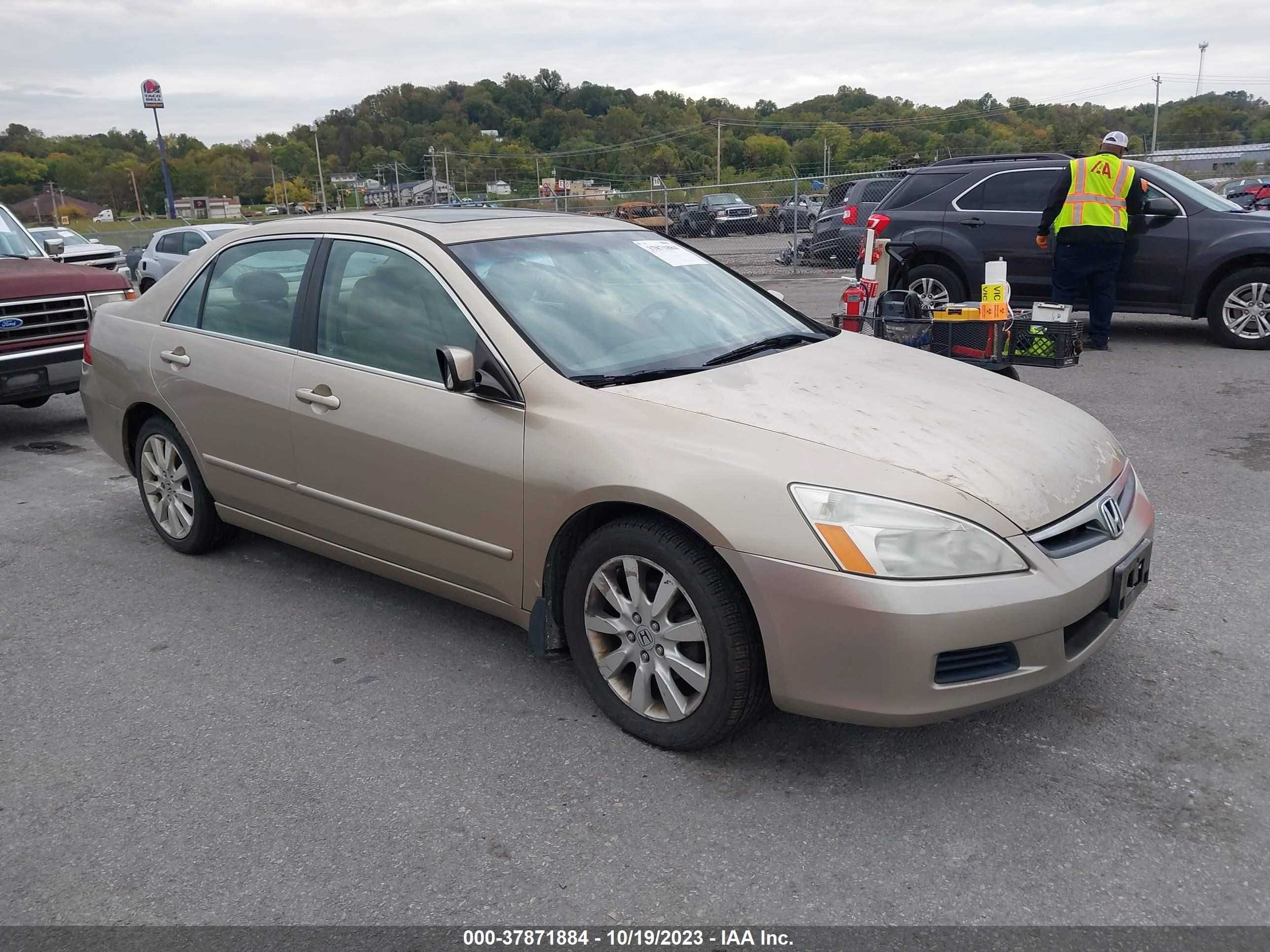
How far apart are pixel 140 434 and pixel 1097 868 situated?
14.9 feet

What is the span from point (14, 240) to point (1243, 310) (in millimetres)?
11008

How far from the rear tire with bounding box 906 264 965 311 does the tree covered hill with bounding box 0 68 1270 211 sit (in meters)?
40.1

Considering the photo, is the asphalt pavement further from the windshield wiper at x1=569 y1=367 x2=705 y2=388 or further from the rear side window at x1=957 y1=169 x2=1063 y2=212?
the rear side window at x1=957 y1=169 x2=1063 y2=212

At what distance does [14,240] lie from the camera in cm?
877

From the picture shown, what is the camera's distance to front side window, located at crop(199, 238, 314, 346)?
4.21 metres

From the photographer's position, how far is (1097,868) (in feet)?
8.29

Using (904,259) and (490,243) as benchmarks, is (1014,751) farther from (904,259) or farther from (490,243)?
(904,259)

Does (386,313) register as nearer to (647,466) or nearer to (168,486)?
(647,466)

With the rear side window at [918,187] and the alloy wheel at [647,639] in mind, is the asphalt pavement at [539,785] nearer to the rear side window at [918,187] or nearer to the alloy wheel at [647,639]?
the alloy wheel at [647,639]

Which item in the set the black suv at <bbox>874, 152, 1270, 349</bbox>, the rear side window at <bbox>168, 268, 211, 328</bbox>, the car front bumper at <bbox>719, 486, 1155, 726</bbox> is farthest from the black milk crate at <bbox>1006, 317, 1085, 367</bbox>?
the rear side window at <bbox>168, 268, 211, 328</bbox>

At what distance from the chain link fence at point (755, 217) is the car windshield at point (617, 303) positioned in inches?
499

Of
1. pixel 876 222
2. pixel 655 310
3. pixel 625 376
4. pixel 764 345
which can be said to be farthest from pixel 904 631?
pixel 876 222

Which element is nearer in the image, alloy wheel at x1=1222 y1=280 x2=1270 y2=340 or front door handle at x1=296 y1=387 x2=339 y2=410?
front door handle at x1=296 y1=387 x2=339 y2=410

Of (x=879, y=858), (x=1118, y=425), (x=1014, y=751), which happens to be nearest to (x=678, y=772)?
(x=879, y=858)
